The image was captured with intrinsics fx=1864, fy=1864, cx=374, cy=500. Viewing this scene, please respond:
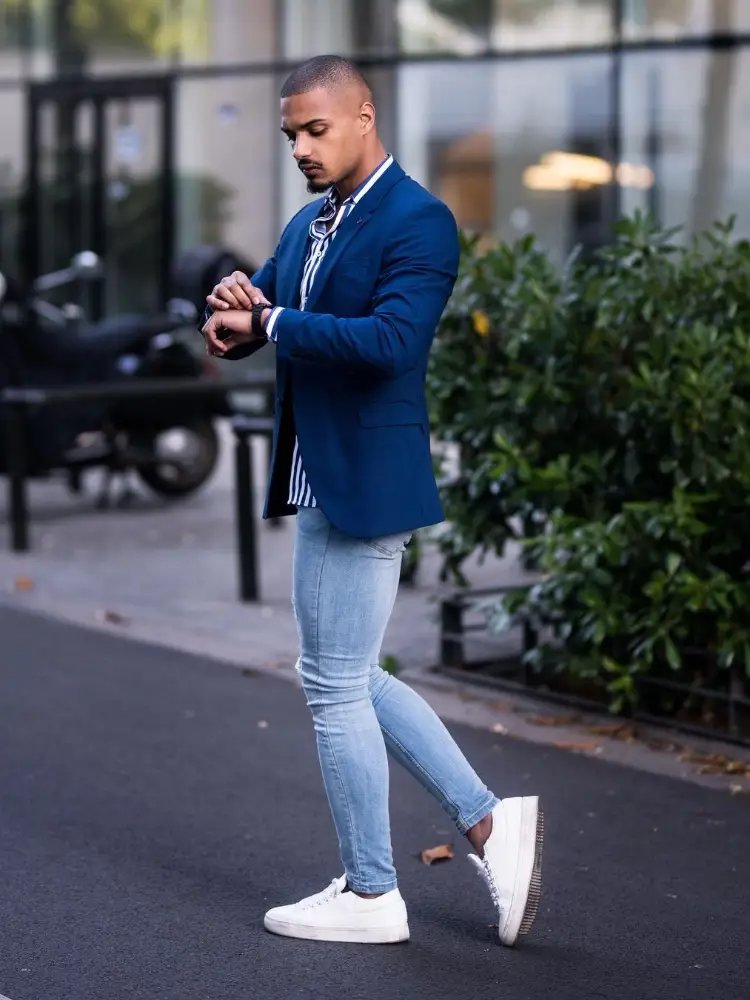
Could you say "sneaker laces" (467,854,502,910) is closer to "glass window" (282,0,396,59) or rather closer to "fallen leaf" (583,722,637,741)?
"fallen leaf" (583,722,637,741)

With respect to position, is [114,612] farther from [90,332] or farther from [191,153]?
[191,153]

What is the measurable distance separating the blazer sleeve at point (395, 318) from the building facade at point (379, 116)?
32.7ft

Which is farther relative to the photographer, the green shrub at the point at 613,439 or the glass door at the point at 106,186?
the glass door at the point at 106,186

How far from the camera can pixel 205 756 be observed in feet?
19.3

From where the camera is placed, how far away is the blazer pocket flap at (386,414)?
12.6 ft

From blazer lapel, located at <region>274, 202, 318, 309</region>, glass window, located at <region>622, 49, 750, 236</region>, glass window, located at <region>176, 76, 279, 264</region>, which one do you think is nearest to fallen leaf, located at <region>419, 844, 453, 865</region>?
blazer lapel, located at <region>274, 202, 318, 309</region>

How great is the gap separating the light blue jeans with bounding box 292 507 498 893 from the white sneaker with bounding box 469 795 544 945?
0.06 metres

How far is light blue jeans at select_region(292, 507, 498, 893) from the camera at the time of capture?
392 centimetres

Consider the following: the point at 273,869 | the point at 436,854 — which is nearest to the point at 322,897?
the point at 273,869

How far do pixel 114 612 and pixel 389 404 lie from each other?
475cm

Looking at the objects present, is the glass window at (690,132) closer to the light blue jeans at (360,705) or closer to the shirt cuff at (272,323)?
the light blue jeans at (360,705)

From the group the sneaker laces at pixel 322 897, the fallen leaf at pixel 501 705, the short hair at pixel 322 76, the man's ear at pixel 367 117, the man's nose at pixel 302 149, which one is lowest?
the fallen leaf at pixel 501 705

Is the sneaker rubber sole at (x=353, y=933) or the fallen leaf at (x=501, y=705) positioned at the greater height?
the sneaker rubber sole at (x=353, y=933)

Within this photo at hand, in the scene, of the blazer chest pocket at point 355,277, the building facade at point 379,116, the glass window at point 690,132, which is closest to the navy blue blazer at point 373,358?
the blazer chest pocket at point 355,277
